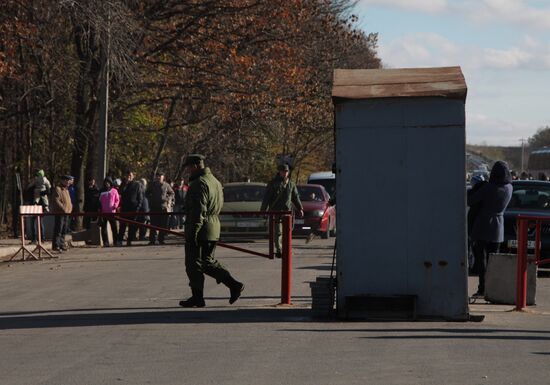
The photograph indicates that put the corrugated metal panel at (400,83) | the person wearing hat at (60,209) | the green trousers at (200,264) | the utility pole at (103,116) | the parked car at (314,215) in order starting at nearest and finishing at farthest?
the corrugated metal panel at (400,83) < the green trousers at (200,264) < the person wearing hat at (60,209) < the utility pole at (103,116) < the parked car at (314,215)

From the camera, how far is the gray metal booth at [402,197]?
41.5 ft

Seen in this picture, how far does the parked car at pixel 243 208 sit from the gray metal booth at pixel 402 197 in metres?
16.6

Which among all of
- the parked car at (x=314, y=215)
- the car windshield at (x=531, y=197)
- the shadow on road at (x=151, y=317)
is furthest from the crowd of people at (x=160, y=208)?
the car windshield at (x=531, y=197)

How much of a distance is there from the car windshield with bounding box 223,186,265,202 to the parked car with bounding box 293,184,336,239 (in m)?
1.26

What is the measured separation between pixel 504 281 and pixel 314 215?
1798cm

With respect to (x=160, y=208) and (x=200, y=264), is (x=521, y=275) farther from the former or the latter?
(x=160, y=208)

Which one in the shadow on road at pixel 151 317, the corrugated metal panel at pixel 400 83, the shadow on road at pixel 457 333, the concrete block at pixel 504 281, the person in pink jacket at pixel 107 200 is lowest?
the shadow on road at pixel 151 317

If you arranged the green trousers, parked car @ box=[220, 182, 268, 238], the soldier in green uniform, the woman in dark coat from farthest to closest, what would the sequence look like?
parked car @ box=[220, 182, 268, 238] < the soldier in green uniform < the woman in dark coat < the green trousers

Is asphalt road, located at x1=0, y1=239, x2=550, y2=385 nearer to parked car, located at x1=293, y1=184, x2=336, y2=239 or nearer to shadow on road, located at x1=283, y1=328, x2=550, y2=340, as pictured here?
shadow on road, located at x1=283, y1=328, x2=550, y2=340

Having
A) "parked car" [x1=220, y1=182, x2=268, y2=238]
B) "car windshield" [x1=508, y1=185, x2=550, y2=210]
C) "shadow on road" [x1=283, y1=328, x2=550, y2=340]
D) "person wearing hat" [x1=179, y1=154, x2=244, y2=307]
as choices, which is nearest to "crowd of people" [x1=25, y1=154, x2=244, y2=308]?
"person wearing hat" [x1=179, y1=154, x2=244, y2=307]

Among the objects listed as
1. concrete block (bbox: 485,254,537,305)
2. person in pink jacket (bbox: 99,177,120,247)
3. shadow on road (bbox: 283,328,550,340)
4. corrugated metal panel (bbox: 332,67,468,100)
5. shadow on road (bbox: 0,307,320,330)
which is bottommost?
shadow on road (bbox: 0,307,320,330)

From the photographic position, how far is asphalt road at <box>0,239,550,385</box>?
937 cm

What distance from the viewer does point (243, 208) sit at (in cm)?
3225

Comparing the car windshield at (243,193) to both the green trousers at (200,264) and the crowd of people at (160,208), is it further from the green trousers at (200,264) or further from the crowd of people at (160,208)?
the green trousers at (200,264)
